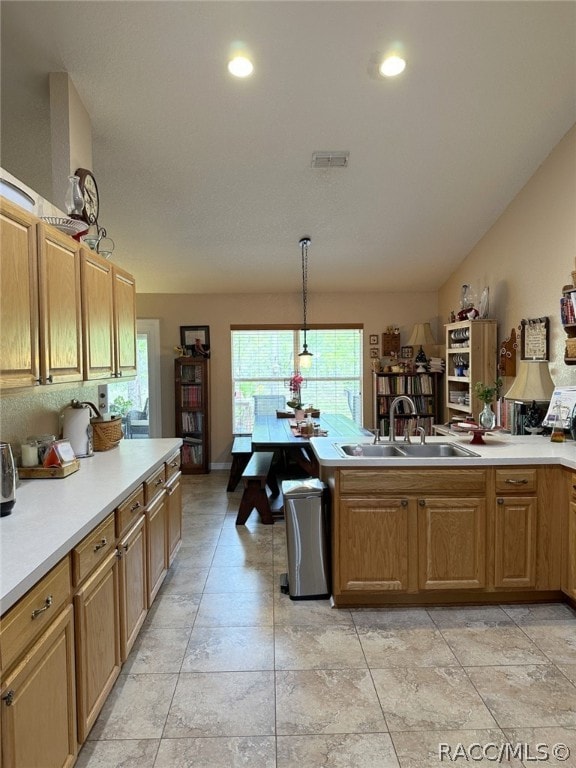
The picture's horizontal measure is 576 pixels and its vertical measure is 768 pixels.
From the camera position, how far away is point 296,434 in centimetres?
453

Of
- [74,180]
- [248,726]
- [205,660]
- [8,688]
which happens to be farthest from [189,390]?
[8,688]

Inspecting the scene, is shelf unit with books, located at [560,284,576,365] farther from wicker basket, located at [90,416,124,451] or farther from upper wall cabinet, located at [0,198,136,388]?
wicker basket, located at [90,416,124,451]

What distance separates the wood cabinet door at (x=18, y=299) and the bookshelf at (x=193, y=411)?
13.8 feet

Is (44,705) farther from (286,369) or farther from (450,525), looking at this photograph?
(286,369)

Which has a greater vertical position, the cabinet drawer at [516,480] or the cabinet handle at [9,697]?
the cabinet drawer at [516,480]

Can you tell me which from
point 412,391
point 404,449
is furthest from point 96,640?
point 412,391

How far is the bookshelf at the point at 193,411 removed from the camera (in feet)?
20.3

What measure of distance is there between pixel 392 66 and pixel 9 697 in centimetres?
349

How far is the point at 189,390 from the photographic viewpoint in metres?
6.22

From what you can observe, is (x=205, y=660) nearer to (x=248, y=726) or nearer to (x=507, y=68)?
(x=248, y=726)

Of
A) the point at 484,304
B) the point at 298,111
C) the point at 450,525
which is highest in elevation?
the point at 298,111

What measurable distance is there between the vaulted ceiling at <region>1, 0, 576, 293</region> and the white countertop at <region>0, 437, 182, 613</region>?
2.34 m

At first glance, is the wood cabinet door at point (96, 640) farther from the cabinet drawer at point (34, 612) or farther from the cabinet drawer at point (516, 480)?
the cabinet drawer at point (516, 480)

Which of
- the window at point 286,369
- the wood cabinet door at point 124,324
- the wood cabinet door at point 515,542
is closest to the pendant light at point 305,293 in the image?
the window at point 286,369
